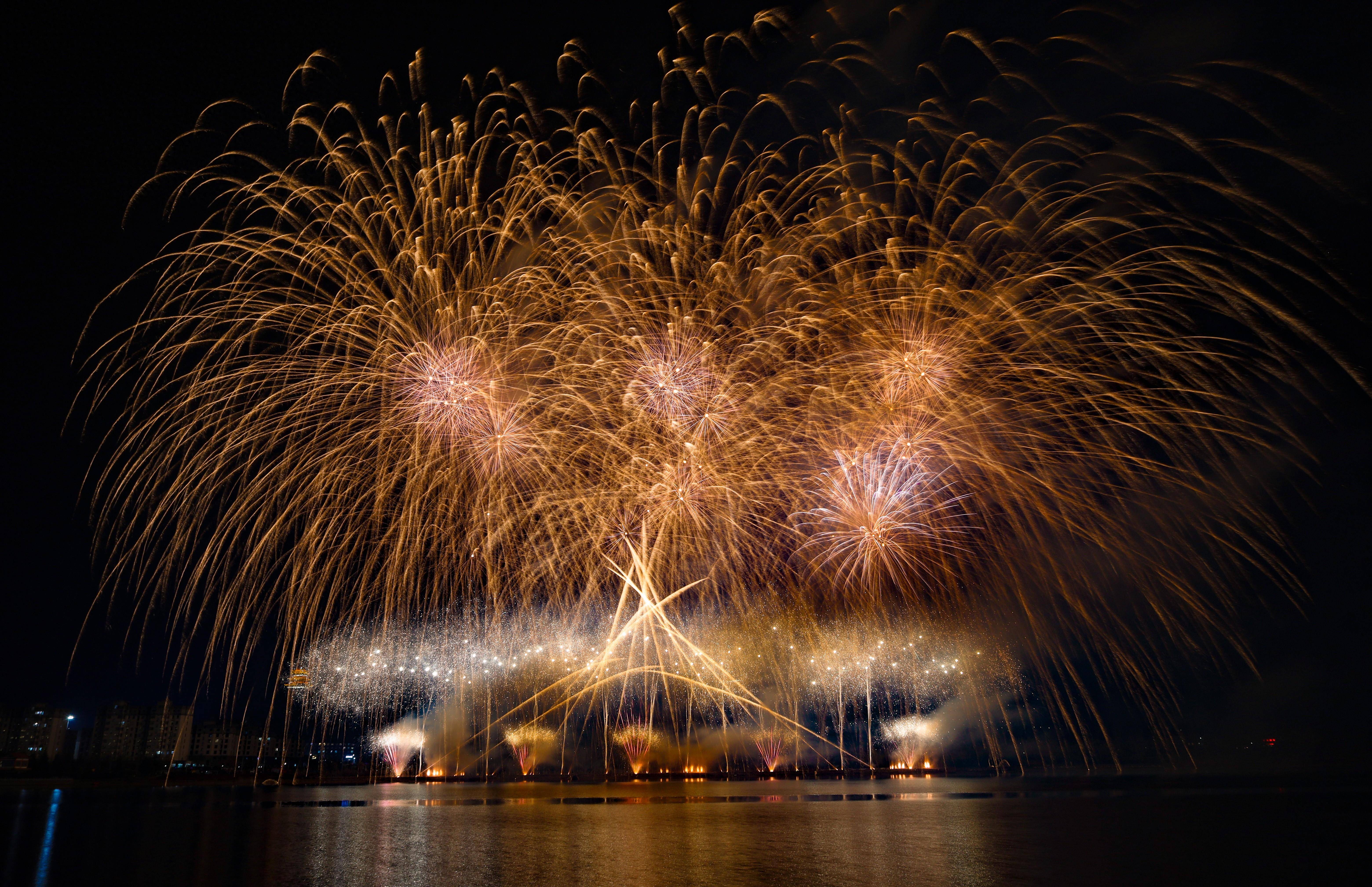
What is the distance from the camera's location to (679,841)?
19.0 m

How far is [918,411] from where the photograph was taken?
82.8 feet

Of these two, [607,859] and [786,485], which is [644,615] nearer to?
[786,485]

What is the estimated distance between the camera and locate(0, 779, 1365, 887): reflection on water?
Answer: 14000 millimetres

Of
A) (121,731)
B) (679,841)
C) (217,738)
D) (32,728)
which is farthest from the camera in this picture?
(217,738)

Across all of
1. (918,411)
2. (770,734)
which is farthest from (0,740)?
(918,411)

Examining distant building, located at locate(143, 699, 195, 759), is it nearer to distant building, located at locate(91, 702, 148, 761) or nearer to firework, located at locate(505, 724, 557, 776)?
distant building, located at locate(91, 702, 148, 761)

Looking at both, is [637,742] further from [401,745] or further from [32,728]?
[32,728]

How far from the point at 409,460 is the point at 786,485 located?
40.8 feet

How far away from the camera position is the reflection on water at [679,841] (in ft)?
45.9

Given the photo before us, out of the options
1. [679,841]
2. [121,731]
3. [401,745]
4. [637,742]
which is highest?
[121,731]

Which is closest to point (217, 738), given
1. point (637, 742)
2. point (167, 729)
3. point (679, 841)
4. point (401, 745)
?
point (167, 729)

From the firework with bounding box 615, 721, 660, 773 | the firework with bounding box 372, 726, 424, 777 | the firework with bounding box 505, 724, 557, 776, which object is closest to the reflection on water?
the firework with bounding box 372, 726, 424, 777

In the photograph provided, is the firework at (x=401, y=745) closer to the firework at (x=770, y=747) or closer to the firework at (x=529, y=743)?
the firework at (x=529, y=743)

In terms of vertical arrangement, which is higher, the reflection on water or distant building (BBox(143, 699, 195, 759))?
distant building (BBox(143, 699, 195, 759))
